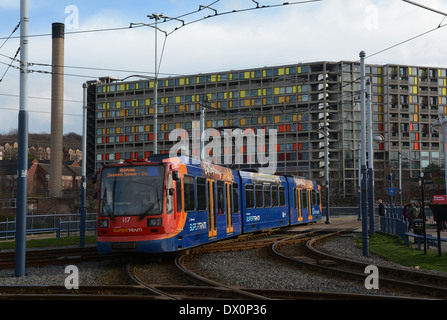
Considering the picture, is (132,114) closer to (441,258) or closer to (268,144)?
(268,144)

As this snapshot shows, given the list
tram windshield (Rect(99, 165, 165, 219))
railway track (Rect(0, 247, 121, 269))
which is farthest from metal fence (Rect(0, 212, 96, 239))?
tram windshield (Rect(99, 165, 165, 219))

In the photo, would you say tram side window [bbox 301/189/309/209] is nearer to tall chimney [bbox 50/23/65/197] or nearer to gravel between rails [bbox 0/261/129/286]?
gravel between rails [bbox 0/261/129/286]

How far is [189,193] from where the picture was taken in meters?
16.2

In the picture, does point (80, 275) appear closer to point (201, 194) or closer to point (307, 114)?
point (201, 194)

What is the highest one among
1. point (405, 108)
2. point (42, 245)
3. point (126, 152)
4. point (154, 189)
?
point (405, 108)

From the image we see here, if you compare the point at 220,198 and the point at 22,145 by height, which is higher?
the point at 22,145

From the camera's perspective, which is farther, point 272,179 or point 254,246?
point 272,179

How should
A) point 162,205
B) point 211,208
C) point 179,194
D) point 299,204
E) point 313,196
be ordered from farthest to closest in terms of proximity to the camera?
point 313,196 → point 299,204 → point 211,208 → point 179,194 → point 162,205

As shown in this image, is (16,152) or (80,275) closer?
(80,275)

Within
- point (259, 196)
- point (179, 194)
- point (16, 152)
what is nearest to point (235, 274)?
point (179, 194)

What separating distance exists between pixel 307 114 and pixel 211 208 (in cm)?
8869
